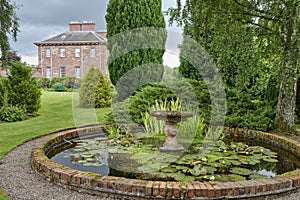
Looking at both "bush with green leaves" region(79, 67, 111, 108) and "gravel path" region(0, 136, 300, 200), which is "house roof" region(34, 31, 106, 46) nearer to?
"bush with green leaves" region(79, 67, 111, 108)

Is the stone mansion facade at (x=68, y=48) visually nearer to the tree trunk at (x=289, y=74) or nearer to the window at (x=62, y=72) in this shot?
the window at (x=62, y=72)

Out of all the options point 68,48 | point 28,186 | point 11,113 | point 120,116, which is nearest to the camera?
point 28,186

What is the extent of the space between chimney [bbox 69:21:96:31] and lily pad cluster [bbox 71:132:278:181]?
23893 mm

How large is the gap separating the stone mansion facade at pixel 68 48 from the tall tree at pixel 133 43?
16.0 meters

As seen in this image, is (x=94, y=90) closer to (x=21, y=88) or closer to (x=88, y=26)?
(x=21, y=88)

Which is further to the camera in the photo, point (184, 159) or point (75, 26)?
point (75, 26)

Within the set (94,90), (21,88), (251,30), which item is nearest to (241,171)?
(251,30)

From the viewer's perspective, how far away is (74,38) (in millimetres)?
26812

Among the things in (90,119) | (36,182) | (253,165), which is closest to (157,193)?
(36,182)

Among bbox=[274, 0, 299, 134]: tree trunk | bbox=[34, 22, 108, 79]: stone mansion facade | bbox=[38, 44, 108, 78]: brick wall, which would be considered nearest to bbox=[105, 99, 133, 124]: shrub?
bbox=[274, 0, 299, 134]: tree trunk

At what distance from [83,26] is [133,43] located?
19.8 m

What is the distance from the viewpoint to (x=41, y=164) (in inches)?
138

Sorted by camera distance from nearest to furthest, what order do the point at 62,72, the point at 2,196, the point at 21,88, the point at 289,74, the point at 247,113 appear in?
1. the point at 2,196
2. the point at 289,74
3. the point at 247,113
4. the point at 21,88
5. the point at 62,72

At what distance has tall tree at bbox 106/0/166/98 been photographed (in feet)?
30.8
